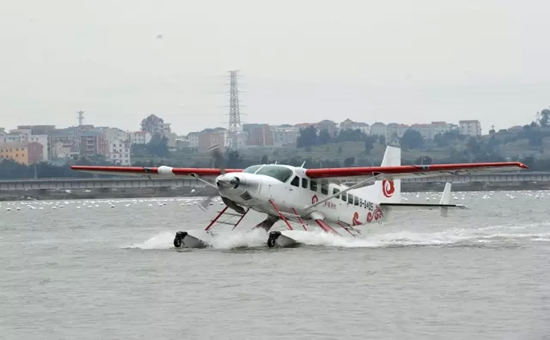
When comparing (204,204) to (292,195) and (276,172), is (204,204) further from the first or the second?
(292,195)

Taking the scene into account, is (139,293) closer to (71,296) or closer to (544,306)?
(71,296)

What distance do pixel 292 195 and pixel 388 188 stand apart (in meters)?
5.74

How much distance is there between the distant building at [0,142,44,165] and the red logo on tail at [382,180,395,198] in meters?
152

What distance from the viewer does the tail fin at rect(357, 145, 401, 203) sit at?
33694 millimetres

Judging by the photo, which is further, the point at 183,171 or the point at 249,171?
the point at 183,171

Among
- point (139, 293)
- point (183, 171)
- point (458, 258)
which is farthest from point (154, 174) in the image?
point (139, 293)

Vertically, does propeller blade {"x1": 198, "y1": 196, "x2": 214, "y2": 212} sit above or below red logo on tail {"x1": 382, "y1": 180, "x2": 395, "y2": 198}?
below

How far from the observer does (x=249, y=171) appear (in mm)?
29219

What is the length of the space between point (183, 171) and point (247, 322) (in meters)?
14.9

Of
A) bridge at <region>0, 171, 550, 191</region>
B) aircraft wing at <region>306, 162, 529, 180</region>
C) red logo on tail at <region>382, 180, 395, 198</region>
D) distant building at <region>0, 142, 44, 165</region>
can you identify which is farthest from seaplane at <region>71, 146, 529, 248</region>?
distant building at <region>0, 142, 44, 165</region>

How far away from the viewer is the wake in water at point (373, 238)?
Answer: 2927 cm

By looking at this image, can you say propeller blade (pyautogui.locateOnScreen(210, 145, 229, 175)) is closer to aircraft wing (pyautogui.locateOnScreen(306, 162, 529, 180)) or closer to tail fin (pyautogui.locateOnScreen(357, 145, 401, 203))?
aircraft wing (pyautogui.locateOnScreen(306, 162, 529, 180))

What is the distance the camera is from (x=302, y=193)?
29.9 meters

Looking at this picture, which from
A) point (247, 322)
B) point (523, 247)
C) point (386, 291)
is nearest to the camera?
point (247, 322)
